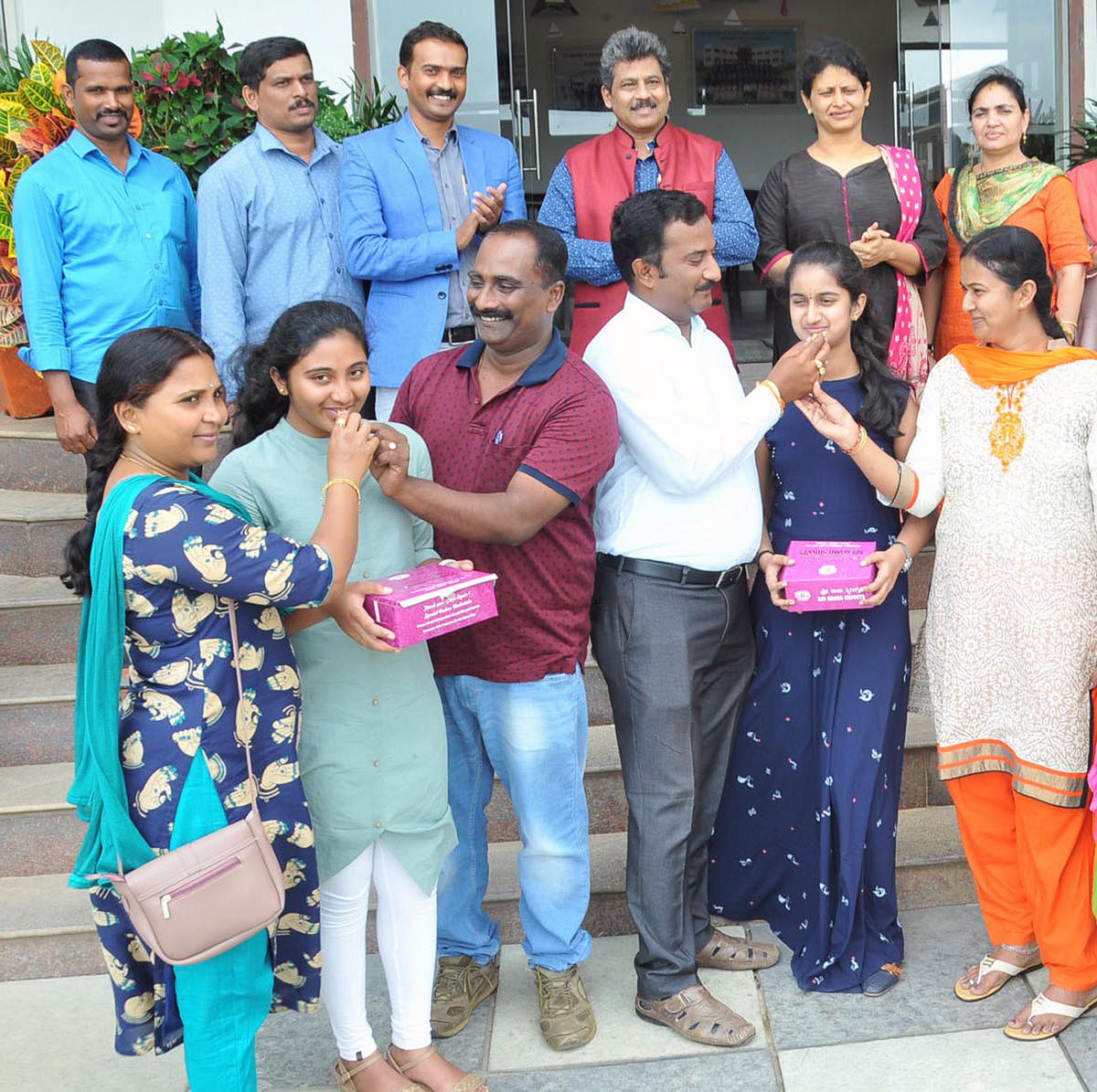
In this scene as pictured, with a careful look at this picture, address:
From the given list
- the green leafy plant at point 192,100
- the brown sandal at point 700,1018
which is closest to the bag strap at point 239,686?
the brown sandal at point 700,1018

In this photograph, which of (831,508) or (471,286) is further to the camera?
(831,508)

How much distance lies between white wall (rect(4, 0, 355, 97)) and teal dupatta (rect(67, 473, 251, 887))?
15.2 ft

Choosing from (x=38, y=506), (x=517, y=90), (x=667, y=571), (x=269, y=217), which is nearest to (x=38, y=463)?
(x=38, y=506)

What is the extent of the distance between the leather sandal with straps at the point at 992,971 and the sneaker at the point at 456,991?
112cm

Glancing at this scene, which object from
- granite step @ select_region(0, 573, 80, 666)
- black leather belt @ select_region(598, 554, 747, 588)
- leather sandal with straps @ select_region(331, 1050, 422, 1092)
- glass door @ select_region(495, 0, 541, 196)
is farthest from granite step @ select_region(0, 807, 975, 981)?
glass door @ select_region(495, 0, 541, 196)

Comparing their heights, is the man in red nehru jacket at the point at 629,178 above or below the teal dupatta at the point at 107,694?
above

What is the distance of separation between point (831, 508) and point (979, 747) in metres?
0.65

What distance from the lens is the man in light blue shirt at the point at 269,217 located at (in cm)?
378

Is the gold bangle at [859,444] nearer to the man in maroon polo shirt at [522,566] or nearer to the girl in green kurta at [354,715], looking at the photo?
the man in maroon polo shirt at [522,566]

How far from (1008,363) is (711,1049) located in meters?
1.67

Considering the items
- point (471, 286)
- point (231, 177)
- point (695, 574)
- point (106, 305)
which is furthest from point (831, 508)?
point (106, 305)

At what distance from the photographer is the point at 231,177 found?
3.78 meters

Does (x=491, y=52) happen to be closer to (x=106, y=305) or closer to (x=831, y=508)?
(x=106, y=305)

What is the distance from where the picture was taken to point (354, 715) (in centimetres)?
259
